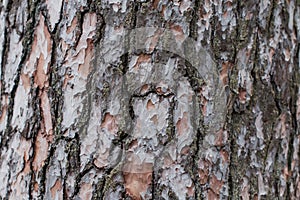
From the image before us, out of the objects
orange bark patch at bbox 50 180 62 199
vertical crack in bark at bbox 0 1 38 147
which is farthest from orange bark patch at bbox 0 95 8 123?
orange bark patch at bbox 50 180 62 199

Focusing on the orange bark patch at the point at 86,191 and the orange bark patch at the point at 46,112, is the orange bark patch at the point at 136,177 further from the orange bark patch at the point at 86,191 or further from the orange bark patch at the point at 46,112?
the orange bark patch at the point at 46,112

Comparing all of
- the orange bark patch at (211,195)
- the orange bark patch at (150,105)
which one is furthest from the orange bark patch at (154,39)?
the orange bark patch at (211,195)

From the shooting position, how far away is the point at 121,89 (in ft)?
3.31

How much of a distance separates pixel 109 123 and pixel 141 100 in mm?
82

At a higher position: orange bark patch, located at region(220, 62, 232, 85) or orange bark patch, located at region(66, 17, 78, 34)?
orange bark patch, located at region(66, 17, 78, 34)

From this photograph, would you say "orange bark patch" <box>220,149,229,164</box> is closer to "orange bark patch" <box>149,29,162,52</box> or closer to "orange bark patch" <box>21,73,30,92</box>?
"orange bark patch" <box>149,29,162,52</box>

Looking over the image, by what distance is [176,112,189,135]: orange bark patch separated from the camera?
101cm

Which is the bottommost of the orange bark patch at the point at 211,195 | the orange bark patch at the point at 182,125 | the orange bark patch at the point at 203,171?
the orange bark patch at the point at 211,195

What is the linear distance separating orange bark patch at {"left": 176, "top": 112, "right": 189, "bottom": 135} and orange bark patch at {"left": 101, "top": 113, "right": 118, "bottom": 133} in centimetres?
13

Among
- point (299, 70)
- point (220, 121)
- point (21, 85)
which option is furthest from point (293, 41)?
point (21, 85)

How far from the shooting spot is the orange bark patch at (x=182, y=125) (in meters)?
1.01

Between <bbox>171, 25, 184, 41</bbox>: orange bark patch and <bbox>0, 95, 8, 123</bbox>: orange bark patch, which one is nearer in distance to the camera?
<bbox>171, 25, 184, 41</bbox>: orange bark patch

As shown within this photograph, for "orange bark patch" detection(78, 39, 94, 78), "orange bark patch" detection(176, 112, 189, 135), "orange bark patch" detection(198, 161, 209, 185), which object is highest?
"orange bark patch" detection(78, 39, 94, 78)

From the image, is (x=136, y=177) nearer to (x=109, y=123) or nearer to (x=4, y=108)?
(x=109, y=123)
